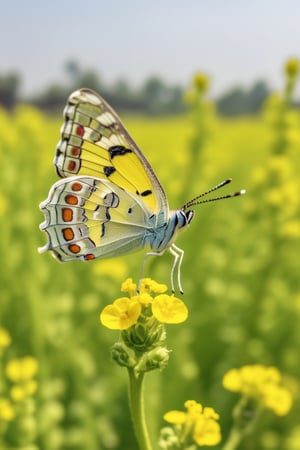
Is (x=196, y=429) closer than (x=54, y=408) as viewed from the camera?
Yes

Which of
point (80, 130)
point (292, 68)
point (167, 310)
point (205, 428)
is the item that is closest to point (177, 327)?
point (292, 68)

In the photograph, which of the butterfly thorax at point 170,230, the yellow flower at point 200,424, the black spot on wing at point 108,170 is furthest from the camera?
the black spot on wing at point 108,170

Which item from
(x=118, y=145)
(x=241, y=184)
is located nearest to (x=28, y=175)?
(x=118, y=145)

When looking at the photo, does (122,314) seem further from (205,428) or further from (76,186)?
(76,186)

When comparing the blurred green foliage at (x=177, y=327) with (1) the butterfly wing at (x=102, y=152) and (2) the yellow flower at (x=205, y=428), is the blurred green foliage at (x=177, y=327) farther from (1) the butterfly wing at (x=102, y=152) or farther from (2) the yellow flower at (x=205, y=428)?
(2) the yellow flower at (x=205, y=428)

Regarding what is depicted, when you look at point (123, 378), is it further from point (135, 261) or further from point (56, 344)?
point (135, 261)

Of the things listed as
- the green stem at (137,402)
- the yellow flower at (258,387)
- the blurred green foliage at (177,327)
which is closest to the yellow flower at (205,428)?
the green stem at (137,402)

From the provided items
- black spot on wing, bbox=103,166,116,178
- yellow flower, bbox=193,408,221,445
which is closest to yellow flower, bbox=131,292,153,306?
yellow flower, bbox=193,408,221,445
